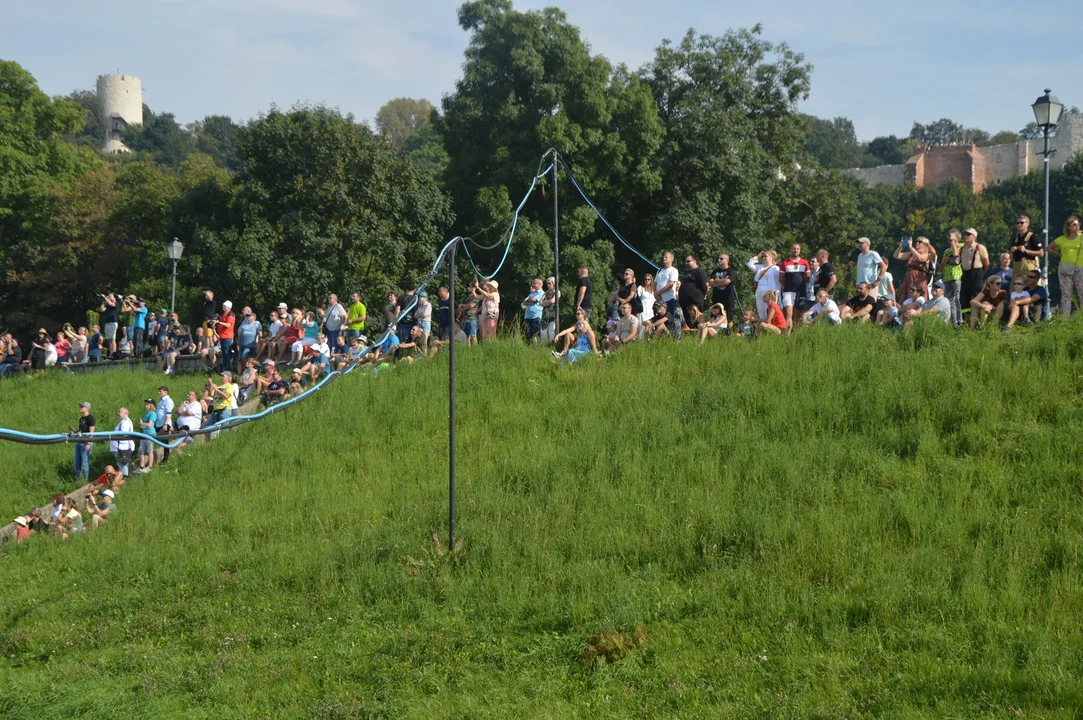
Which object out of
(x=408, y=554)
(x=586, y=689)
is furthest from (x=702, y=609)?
(x=408, y=554)

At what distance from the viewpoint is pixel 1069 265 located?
626 inches

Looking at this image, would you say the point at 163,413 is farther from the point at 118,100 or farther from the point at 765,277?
the point at 118,100

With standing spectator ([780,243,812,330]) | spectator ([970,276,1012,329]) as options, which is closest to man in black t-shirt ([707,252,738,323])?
standing spectator ([780,243,812,330])

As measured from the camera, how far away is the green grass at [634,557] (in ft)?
33.8

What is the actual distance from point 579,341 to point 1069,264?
309 inches

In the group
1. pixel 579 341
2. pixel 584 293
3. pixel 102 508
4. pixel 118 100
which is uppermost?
pixel 118 100

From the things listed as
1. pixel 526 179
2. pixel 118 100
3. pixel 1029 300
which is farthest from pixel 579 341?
pixel 118 100

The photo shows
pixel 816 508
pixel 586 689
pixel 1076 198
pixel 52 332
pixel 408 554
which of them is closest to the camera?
pixel 586 689

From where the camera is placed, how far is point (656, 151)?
33969 mm

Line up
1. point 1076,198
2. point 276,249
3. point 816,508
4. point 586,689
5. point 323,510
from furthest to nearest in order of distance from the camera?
point 1076,198, point 276,249, point 323,510, point 816,508, point 586,689

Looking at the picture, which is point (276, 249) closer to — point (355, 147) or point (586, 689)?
point (355, 147)

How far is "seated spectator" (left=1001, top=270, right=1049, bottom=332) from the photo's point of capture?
15672 millimetres

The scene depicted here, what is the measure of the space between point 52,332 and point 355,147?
17.7 metres

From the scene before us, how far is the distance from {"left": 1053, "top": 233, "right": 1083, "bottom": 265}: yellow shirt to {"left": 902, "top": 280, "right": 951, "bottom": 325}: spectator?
168cm
